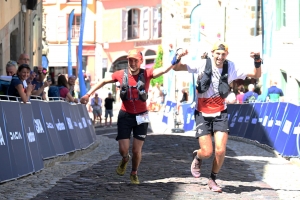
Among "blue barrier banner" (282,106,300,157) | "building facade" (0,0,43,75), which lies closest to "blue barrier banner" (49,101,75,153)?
"blue barrier banner" (282,106,300,157)

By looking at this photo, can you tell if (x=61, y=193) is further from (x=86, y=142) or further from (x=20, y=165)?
(x=86, y=142)

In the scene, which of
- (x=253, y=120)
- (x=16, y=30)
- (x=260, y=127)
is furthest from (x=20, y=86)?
(x=16, y=30)

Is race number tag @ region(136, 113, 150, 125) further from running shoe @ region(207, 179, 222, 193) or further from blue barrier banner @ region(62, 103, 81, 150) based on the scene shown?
blue barrier banner @ region(62, 103, 81, 150)

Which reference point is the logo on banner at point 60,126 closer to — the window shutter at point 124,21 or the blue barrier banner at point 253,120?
the blue barrier banner at point 253,120

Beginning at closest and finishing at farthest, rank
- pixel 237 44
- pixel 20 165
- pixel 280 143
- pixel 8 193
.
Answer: pixel 8 193, pixel 20 165, pixel 280 143, pixel 237 44

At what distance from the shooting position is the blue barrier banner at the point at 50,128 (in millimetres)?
16070

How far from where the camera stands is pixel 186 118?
36.6 m

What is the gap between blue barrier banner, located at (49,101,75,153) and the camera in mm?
17438

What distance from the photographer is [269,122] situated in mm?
22016

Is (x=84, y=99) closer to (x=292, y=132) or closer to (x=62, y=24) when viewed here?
(x=292, y=132)

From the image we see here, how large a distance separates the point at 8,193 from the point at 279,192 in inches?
131

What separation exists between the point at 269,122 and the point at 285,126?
2.66 m

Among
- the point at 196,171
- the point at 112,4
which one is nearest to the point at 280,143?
the point at 196,171

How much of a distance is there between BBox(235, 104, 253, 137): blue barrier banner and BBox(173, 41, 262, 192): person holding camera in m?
13.4
